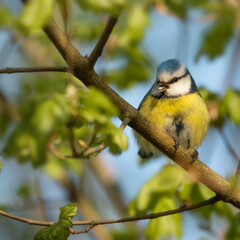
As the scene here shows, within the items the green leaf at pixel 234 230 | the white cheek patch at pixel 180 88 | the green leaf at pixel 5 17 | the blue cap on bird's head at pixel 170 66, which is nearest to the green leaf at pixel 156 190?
the green leaf at pixel 234 230

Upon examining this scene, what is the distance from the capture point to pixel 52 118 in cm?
173

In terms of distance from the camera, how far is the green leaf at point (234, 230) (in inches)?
91.2

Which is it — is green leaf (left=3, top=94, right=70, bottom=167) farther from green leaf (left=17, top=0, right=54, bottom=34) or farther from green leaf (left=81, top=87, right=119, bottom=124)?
green leaf (left=17, top=0, right=54, bottom=34)

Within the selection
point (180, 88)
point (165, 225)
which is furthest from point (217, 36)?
point (165, 225)

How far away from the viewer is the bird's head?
9.94ft

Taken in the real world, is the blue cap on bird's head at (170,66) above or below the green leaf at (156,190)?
above

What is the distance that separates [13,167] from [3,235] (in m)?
0.84

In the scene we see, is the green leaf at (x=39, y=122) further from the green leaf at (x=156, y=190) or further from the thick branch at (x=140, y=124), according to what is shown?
the green leaf at (x=156, y=190)

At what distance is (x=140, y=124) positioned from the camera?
78.7 inches

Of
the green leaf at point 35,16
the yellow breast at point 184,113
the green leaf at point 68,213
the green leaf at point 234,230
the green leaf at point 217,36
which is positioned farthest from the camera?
the green leaf at point 217,36

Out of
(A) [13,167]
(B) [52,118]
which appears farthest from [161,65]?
(A) [13,167]

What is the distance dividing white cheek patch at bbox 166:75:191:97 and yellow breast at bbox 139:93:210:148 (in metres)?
0.05

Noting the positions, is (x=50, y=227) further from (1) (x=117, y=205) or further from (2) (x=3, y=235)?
(2) (x=3, y=235)

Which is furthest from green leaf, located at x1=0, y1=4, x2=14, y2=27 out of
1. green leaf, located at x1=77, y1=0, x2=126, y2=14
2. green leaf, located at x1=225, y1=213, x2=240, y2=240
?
green leaf, located at x1=225, y1=213, x2=240, y2=240
